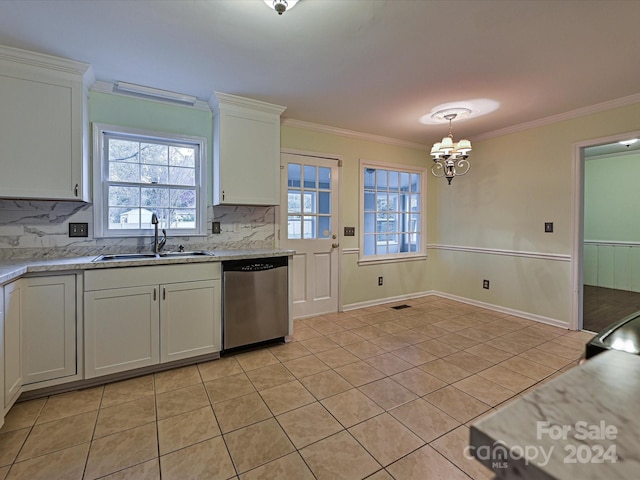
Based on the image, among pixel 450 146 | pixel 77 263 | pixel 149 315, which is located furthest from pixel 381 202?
pixel 77 263

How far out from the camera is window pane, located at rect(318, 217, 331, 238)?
4.03m

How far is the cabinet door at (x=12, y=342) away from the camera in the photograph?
1.84 m

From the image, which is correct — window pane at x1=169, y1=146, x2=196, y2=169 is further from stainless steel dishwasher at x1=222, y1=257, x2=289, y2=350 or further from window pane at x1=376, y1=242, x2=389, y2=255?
window pane at x1=376, y1=242, x2=389, y2=255

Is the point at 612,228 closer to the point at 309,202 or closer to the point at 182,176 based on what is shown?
the point at 309,202

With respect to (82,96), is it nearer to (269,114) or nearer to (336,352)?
(269,114)

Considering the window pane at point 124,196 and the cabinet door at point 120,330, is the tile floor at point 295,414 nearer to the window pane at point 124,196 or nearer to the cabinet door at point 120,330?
the cabinet door at point 120,330

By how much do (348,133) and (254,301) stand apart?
257cm

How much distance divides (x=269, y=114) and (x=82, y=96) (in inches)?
62.4

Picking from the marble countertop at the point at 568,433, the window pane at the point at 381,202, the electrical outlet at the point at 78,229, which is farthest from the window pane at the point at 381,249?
the marble countertop at the point at 568,433

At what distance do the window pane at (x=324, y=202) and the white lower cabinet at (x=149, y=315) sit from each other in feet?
5.69

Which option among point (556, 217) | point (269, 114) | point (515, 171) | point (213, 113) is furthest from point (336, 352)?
point (515, 171)

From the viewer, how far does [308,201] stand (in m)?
3.94

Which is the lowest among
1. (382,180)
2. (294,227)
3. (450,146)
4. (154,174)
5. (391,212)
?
(294,227)

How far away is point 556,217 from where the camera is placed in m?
3.62
